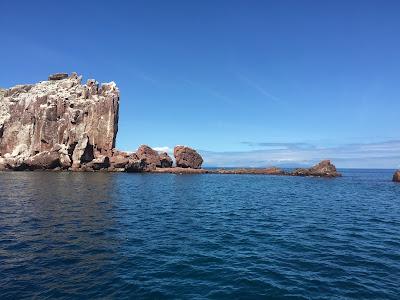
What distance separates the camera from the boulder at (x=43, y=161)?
363ft

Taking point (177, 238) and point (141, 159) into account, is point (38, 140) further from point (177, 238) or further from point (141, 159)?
point (177, 238)

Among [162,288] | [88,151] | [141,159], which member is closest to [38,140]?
[88,151]

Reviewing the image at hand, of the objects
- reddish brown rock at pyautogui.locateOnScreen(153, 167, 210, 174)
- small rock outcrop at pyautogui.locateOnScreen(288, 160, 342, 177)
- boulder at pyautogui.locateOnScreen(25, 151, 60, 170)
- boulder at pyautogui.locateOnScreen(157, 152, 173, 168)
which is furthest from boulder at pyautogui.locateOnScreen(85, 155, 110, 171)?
small rock outcrop at pyautogui.locateOnScreen(288, 160, 342, 177)

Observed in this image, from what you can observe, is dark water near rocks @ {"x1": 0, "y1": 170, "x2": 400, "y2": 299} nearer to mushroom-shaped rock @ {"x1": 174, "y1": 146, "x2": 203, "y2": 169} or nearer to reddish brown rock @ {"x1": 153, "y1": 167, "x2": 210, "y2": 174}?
reddish brown rock @ {"x1": 153, "y1": 167, "x2": 210, "y2": 174}

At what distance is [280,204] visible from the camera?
161 feet

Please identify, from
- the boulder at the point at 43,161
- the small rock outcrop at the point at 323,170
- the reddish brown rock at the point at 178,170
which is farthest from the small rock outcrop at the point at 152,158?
the small rock outcrop at the point at 323,170

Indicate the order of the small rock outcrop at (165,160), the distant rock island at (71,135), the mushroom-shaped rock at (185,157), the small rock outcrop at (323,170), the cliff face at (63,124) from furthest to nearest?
the small rock outcrop at (165,160) < the mushroom-shaped rock at (185,157) < the small rock outcrop at (323,170) < the cliff face at (63,124) < the distant rock island at (71,135)

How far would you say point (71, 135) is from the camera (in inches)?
4697

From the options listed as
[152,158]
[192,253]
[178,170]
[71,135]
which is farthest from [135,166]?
[192,253]

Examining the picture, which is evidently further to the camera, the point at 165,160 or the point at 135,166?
the point at 165,160

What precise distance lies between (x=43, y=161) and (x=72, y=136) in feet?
44.3

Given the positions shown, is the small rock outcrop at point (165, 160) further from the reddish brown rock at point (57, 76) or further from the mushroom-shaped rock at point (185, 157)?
the reddish brown rock at point (57, 76)

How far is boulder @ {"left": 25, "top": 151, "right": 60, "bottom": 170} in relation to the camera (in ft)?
363

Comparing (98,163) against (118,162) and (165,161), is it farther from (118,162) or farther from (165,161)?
(165,161)
